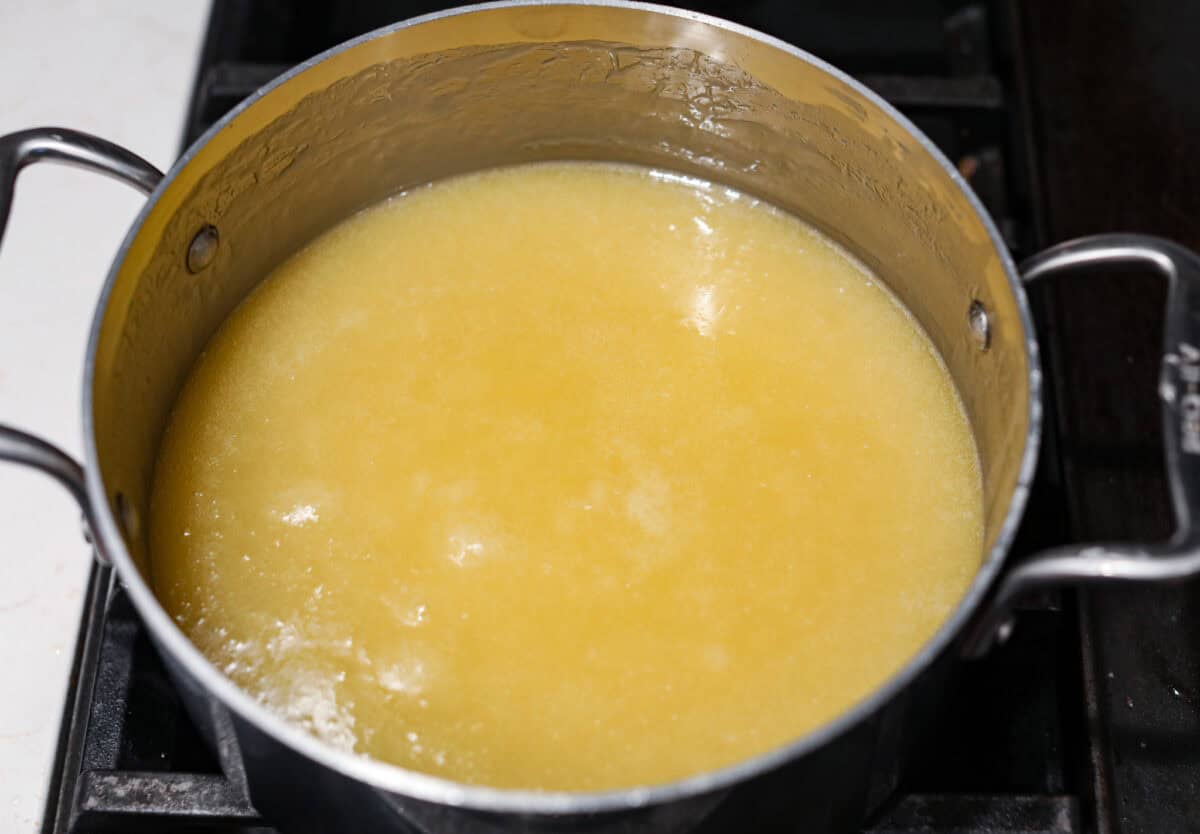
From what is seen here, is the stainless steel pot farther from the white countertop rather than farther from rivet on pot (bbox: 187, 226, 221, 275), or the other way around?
the white countertop

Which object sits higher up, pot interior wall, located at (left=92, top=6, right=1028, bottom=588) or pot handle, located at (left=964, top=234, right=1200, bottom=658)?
pot interior wall, located at (left=92, top=6, right=1028, bottom=588)

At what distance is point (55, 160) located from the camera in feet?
3.29

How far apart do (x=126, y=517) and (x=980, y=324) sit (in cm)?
74

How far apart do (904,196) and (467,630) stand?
563 millimetres

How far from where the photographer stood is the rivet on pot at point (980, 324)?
111cm

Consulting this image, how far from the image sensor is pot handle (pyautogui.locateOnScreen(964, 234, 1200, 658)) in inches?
31.7

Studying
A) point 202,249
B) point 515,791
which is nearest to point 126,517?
point 202,249

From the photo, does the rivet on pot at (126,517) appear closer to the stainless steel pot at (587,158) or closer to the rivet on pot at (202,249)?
the stainless steel pot at (587,158)

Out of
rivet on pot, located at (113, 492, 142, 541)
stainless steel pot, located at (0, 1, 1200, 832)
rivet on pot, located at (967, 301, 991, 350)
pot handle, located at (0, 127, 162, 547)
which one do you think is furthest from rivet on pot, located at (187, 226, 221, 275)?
rivet on pot, located at (967, 301, 991, 350)

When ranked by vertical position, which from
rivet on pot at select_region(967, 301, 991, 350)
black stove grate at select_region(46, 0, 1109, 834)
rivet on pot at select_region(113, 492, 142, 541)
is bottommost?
black stove grate at select_region(46, 0, 1109, 834)

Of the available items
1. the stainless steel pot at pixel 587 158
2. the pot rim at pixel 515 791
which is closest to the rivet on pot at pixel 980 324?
the stainless steel pot at pixel 587 158

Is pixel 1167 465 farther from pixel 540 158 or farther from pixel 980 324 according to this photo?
pixel 540 158

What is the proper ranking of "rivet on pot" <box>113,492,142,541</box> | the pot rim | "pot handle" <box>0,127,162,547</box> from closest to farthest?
the pot rim, "pot handle" <box>0,127,162,547</box>, "rivet on pot" <box>113,492,142,541</box>

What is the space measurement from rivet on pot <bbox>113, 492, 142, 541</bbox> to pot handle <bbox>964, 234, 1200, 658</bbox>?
2.11 feet
